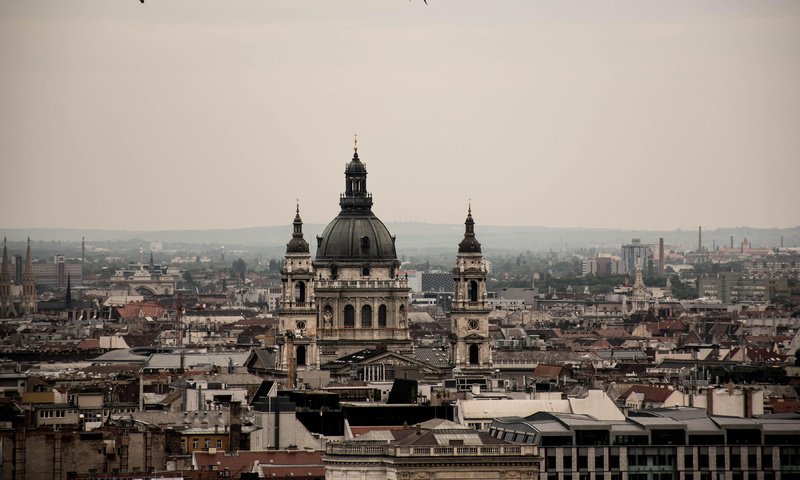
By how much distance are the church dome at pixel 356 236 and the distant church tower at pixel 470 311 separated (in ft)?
16.9

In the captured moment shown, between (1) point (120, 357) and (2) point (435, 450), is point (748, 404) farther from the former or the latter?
(1) point (120, 357)

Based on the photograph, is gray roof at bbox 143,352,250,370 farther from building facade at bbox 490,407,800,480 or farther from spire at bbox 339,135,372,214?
building facade at bbox 490,407,800,480

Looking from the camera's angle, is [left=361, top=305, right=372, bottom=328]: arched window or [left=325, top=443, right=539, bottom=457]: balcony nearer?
[left=325, top=443, right=539, bottom=457]: balcony

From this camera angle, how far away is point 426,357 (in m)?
144

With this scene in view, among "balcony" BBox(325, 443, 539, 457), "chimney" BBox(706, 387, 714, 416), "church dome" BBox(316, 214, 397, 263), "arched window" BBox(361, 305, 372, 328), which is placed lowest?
"balcony" BBox(325, 443, 539, 457)

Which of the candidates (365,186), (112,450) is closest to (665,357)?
(365,186)

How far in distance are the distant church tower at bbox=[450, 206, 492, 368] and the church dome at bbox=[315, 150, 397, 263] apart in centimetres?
515

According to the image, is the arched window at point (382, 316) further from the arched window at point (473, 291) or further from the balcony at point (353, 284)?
the arched window at point (473, 291)

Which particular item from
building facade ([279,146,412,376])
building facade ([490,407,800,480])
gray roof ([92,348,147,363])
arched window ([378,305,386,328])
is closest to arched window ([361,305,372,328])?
building facade ([279,146,412,376])

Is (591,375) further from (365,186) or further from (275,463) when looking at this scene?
(275,463)

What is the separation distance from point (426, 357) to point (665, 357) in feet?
Result: 94.9

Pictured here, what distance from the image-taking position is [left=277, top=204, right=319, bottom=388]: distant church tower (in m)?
139

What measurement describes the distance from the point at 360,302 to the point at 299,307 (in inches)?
227

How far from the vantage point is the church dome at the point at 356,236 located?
146250mm
